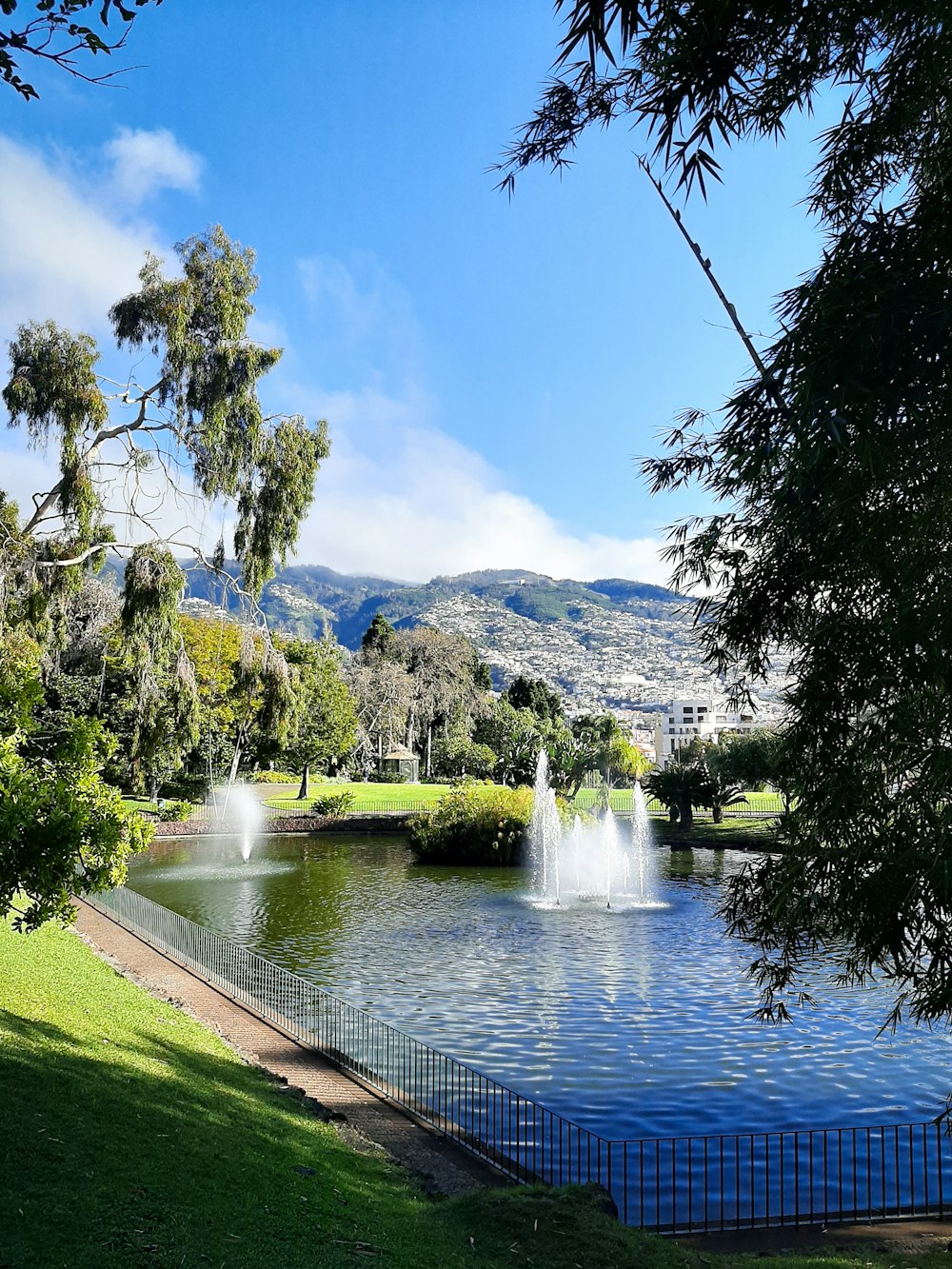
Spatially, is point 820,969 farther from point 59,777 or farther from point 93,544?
point 93,544

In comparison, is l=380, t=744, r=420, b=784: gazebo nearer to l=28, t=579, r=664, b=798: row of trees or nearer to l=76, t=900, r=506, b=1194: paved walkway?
l=28, t=579, r=664, b=798: row of trees

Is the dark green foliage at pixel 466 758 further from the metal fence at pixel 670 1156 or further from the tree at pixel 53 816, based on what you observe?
the tree at pixel 53 816

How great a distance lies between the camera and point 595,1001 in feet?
58.8

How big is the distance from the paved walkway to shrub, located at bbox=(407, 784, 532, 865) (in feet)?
66.9

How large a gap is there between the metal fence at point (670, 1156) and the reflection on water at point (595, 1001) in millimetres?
561

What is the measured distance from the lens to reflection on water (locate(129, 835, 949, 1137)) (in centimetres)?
1336

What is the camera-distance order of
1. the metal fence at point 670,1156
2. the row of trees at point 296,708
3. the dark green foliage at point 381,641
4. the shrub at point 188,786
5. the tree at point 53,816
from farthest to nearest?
1. the dark green foliage at point 381,641
2. the shrub at point 188,786
3. the row of trees at point 296,708
4. the metal fence at point 670,1156
5. the tree at point 53,816

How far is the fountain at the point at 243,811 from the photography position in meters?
45.1

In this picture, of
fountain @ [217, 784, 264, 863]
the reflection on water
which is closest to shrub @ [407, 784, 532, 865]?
the reflection on water

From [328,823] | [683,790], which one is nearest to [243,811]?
[328,823]

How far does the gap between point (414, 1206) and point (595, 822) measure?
34324mm

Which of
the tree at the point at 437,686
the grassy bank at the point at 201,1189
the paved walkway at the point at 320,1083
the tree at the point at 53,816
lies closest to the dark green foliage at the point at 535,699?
the tree at the point at 437,686

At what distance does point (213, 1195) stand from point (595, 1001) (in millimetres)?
10971

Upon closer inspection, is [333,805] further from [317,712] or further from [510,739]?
[510,739]
